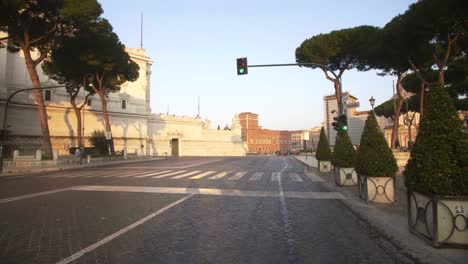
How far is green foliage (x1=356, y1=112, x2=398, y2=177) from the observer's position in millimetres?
8367

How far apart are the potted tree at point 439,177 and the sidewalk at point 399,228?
163 mm

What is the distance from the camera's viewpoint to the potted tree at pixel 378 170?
8.38m

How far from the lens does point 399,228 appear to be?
235 inches

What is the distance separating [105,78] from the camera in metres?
36.7

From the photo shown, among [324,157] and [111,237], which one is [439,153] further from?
[324,157]

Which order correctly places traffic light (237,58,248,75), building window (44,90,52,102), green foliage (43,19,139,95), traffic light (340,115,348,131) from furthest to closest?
1. building window (44,90,52,102)
2. green foliage (43,19,139,95)
3. traffic light (237,58,248,75)
4. traffic light (340,115,348,131)

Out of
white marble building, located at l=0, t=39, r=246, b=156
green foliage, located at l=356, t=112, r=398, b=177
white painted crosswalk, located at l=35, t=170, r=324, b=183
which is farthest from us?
white marble building, located at l=0, t=39, r=246, b=156

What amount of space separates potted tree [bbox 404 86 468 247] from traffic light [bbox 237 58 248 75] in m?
11.1

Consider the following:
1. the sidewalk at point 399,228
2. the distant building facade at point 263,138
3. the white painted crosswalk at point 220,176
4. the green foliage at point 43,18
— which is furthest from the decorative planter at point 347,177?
the distant building facade at point 263,138

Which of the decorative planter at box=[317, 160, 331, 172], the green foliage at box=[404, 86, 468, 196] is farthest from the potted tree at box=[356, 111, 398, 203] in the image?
the decorative planter at box=[317, 160, 331, 172]

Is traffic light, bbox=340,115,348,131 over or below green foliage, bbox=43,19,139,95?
below

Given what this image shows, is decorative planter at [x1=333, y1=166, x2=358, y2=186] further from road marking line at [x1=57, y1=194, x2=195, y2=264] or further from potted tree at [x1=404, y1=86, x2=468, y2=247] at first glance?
road marking line at [x1=57, y1=194, x2=195, y2=264]

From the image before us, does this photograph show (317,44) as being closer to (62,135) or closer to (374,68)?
(374,68)

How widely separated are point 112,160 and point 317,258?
1396 inches
